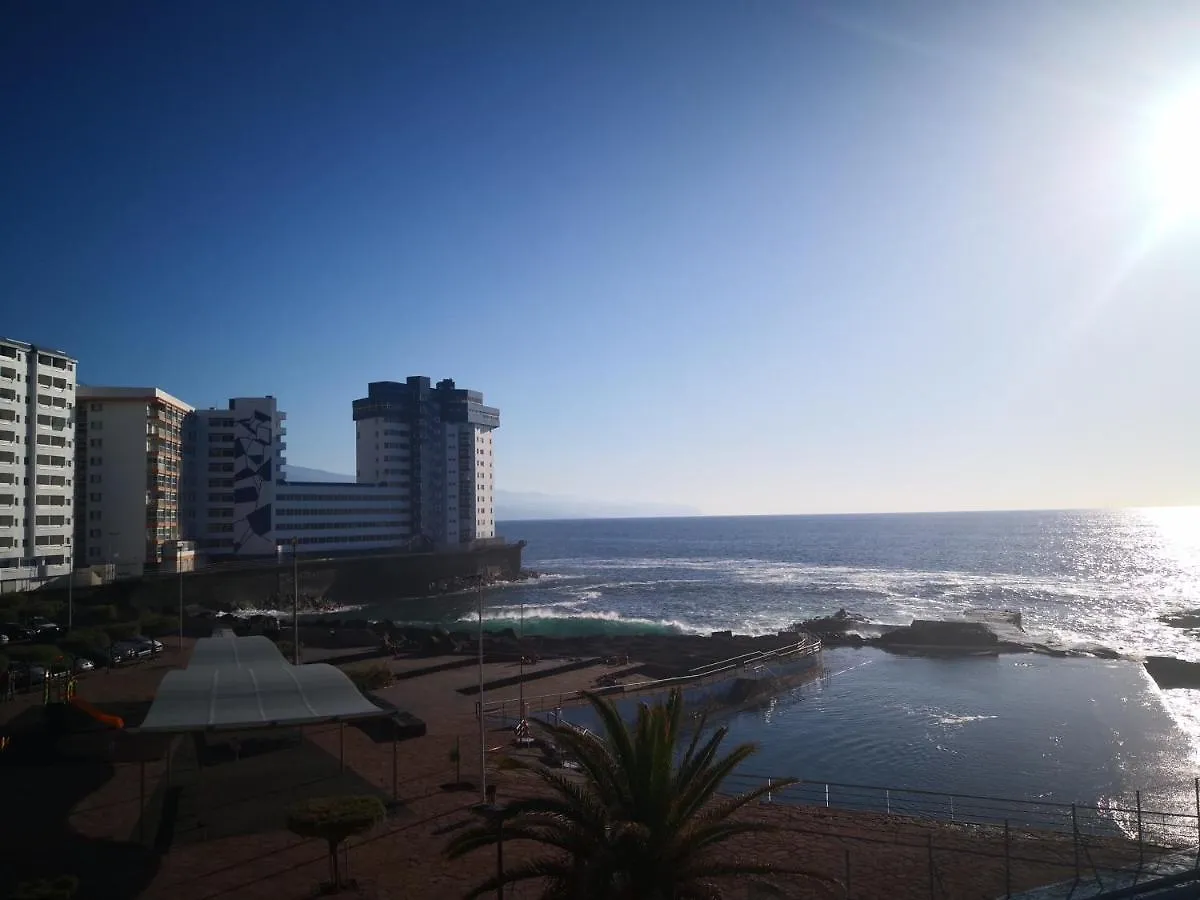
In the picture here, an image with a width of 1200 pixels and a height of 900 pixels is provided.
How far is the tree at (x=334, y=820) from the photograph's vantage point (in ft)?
42.5

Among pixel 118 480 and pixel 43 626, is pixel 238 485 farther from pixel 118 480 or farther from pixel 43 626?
pixel 43 626

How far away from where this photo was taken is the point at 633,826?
31.8ft

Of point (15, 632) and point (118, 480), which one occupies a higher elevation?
point (118, 480)

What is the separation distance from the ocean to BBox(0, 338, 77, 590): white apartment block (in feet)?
99.4

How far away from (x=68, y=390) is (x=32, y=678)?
4293 cm

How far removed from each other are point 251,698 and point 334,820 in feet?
18.2

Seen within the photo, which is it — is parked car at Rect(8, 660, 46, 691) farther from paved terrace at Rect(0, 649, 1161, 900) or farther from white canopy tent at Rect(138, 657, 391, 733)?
white canopy tent at Rect(138, 657, 391, 733)

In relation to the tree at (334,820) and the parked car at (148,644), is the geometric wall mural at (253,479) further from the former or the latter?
the tree at (334,820)

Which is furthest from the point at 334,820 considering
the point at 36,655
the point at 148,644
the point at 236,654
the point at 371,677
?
the point at 148,644

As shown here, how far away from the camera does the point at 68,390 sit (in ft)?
214

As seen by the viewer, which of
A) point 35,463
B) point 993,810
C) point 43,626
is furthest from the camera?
point 35,463

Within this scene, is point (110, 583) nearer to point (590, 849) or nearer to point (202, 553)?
point (202, 553)

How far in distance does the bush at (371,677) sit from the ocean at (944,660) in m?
8.87

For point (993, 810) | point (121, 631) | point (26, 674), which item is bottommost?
point (993, 810)
